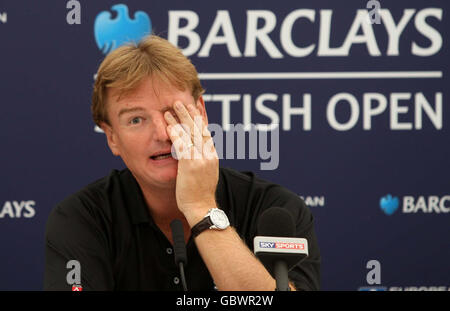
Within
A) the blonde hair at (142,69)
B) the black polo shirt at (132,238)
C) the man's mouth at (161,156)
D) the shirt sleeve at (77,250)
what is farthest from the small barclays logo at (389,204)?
the shirt sleeve at (77,250)

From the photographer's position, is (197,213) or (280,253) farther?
(197,213)

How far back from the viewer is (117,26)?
2.90m

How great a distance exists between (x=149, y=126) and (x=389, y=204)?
157 cm

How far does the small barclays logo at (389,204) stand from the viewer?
2.95 metres

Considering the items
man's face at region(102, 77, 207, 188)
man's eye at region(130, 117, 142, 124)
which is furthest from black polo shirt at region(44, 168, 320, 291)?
man's eye at region(130, 117, 142, 124)

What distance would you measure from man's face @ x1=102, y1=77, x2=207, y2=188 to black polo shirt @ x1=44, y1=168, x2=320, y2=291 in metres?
0.19

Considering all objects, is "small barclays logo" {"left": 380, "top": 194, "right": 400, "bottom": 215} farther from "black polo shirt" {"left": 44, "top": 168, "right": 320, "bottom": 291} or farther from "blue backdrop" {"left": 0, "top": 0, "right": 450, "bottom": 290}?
"black polo shirt" {"left": 44, "top": 168, "right": 320, "bottom": 291}

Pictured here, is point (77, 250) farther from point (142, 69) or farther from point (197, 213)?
point (142, 69)

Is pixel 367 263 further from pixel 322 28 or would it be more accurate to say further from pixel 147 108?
pixel 147 108

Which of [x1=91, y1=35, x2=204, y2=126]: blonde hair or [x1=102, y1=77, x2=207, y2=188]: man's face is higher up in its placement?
[x1=91, y1=35, x2=204, y2=126]: blonde hair

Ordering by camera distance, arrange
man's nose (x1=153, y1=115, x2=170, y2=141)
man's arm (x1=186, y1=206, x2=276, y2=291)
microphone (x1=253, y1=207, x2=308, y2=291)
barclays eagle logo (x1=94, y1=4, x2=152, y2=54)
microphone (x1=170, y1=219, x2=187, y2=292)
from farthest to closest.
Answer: barclays eagle logo (x1=94, y1=4, x2=152, y2=54) → man's nose (x1=153, y1=115, x2=170, y2=141) → man's arm (x1=186, y1=206, x2=276, y2=291) → microphone (x1=170, y1=219, x2=187, y2=292) → microphone (x1=253, y1=207, x2=308, y2=291)

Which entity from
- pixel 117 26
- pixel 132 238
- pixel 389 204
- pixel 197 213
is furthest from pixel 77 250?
pixel 389 204

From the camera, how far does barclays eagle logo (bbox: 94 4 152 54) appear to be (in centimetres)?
289

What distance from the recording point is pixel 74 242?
188 cm
